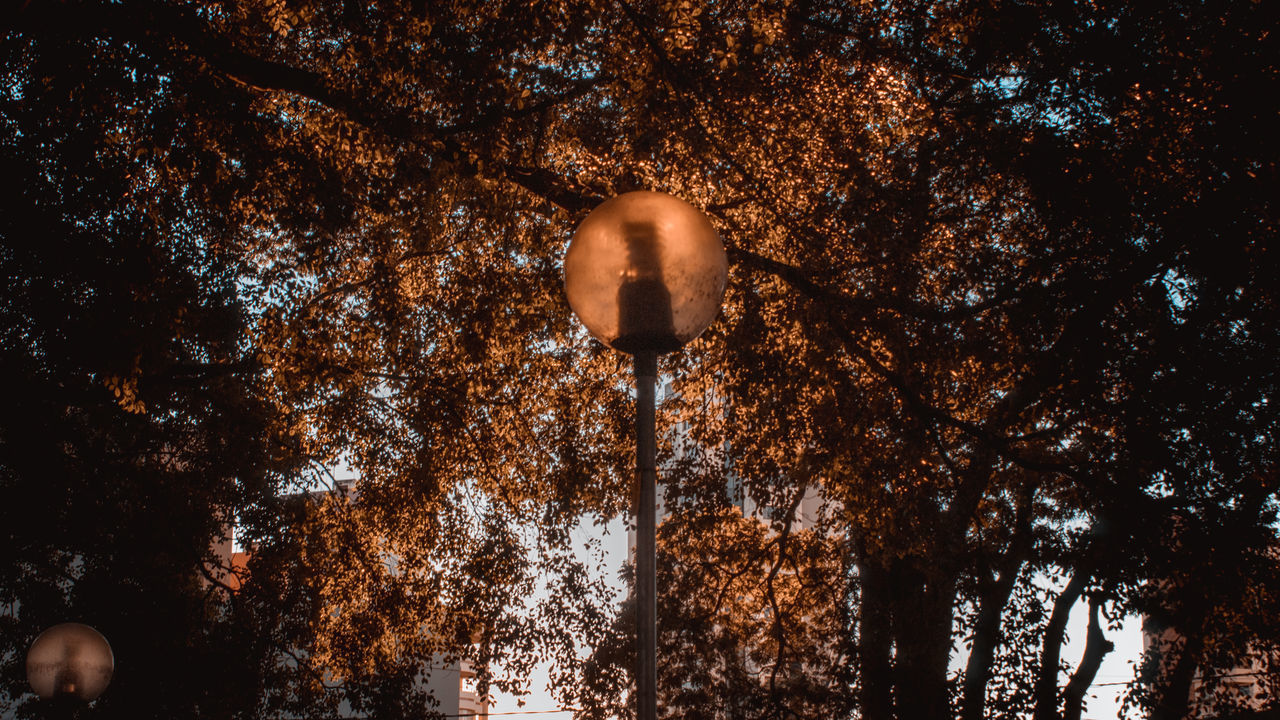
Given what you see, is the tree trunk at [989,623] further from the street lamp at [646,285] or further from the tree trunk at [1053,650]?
the street lamp at [646,285]

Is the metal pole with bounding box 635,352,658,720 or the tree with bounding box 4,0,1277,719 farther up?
the tree with bounding box 4,0,1277,719

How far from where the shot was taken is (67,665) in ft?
27.3

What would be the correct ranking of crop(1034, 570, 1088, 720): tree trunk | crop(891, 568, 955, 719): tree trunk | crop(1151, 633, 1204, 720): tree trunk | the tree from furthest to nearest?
crop(1151, 633, 1204, 720): tree trunk, crop(891, 568, 955, 719): tree trunk, crop(1034, 570, 1088, 720): tree trunk, the tree

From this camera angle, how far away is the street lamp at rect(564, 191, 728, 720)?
2.85 meters

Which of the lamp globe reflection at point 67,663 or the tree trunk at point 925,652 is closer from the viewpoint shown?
the lamp globe reflection at point 67,663

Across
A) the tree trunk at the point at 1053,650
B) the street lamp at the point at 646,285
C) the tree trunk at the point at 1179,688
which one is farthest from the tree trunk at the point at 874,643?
the street lamp at the point at 646,285

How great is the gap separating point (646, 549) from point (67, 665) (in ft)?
28.2

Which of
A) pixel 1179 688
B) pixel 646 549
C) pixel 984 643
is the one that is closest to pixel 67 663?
pixel 646 549

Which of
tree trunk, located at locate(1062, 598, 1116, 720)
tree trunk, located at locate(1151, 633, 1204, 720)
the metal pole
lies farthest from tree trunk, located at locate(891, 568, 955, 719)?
the metal pole

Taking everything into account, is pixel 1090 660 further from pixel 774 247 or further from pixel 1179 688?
pixel 774 247

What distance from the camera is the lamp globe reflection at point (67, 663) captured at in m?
8.32

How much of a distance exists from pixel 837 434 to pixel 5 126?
8810mm

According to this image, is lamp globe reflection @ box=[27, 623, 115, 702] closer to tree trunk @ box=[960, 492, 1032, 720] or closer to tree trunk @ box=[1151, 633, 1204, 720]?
tree trunk @ box=[960, 492, 1032, 720]

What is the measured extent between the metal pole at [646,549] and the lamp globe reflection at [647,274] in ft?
0.46
